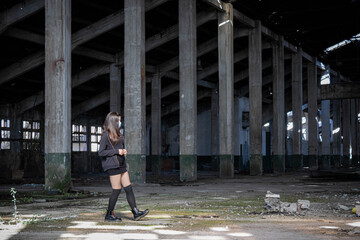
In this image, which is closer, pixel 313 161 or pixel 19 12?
pixel 19 12

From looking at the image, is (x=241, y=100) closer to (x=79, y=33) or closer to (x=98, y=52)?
(x=98, y=52)

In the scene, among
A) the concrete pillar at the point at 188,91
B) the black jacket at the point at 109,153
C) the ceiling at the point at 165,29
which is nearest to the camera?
the black jacket at the point at 109,153

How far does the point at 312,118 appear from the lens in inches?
1384

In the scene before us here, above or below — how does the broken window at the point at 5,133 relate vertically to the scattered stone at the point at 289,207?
above

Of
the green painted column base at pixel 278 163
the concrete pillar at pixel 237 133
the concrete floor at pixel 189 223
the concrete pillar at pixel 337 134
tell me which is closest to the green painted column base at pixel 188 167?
the concrete floor at pixel 189 223

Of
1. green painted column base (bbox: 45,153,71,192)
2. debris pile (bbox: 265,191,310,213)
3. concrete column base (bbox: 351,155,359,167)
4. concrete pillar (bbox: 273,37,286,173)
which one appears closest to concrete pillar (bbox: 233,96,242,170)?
concrete pillar (bbox: 273,37,286,173)

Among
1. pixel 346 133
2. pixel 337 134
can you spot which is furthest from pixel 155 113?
pixel 346 133

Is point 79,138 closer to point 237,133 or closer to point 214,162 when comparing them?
point 214,162

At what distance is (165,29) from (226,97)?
212 inches

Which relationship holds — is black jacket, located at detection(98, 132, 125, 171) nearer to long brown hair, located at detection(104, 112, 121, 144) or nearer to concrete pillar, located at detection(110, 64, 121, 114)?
long brown hair, located at detection(104, 112, 121, 144)

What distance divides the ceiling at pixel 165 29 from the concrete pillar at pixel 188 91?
3530mm

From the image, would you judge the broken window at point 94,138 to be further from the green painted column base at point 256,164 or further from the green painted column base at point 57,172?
the green painted column base at point 57,172

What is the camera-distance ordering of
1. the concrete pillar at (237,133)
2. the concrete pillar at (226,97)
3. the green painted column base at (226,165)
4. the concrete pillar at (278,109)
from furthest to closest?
1. the concrete pillar at (237,133)
2. the concrete pillar at (278,109)
3. the green painted column base at (226,165)
4. the concrete pillar at (226,97)

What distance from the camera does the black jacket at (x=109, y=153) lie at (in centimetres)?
664
